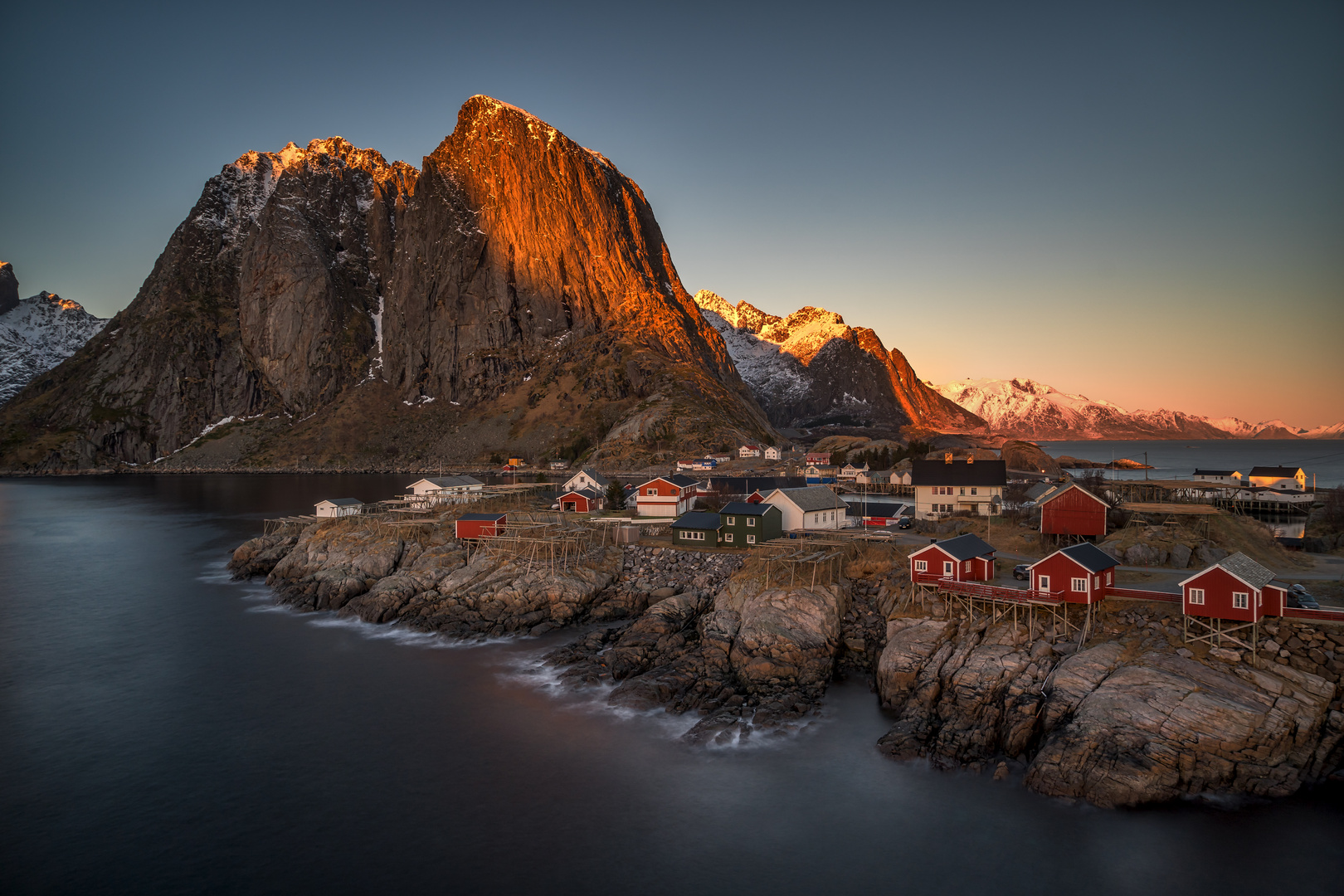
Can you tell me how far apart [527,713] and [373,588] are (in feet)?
74.8

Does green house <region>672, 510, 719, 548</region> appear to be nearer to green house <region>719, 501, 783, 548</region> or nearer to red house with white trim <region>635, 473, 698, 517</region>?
green house <region>719, 501, 783, 548</region>

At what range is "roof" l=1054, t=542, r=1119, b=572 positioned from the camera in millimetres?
29952

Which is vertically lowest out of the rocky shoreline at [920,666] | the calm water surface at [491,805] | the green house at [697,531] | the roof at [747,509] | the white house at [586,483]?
the calm water surface at [491,805]

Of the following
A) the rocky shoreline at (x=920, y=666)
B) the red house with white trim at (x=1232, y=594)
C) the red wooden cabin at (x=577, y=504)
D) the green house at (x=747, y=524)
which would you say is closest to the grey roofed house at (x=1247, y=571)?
the red house with white trim at (x=1232, y=594)

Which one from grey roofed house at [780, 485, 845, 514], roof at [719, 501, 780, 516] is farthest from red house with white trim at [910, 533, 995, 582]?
grey roofed house at [780, 485, 845, 514]

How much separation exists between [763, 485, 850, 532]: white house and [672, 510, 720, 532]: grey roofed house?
12.8 feet

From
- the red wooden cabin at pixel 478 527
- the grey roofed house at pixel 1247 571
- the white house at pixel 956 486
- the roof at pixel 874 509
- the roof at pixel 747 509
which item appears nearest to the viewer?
the grey roofed house at pixel 1247 571

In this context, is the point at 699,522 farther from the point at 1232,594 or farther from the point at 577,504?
the point at 1232,594

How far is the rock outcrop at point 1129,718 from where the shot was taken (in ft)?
75.3

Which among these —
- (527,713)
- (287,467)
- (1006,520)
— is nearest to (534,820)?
(527,713)

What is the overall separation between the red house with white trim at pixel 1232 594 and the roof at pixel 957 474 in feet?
103

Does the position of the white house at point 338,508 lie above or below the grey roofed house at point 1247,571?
below

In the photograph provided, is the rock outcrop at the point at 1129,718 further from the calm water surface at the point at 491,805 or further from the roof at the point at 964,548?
the roof at the point at 964,548

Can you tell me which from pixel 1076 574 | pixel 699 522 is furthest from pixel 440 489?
pixel 1076 574
